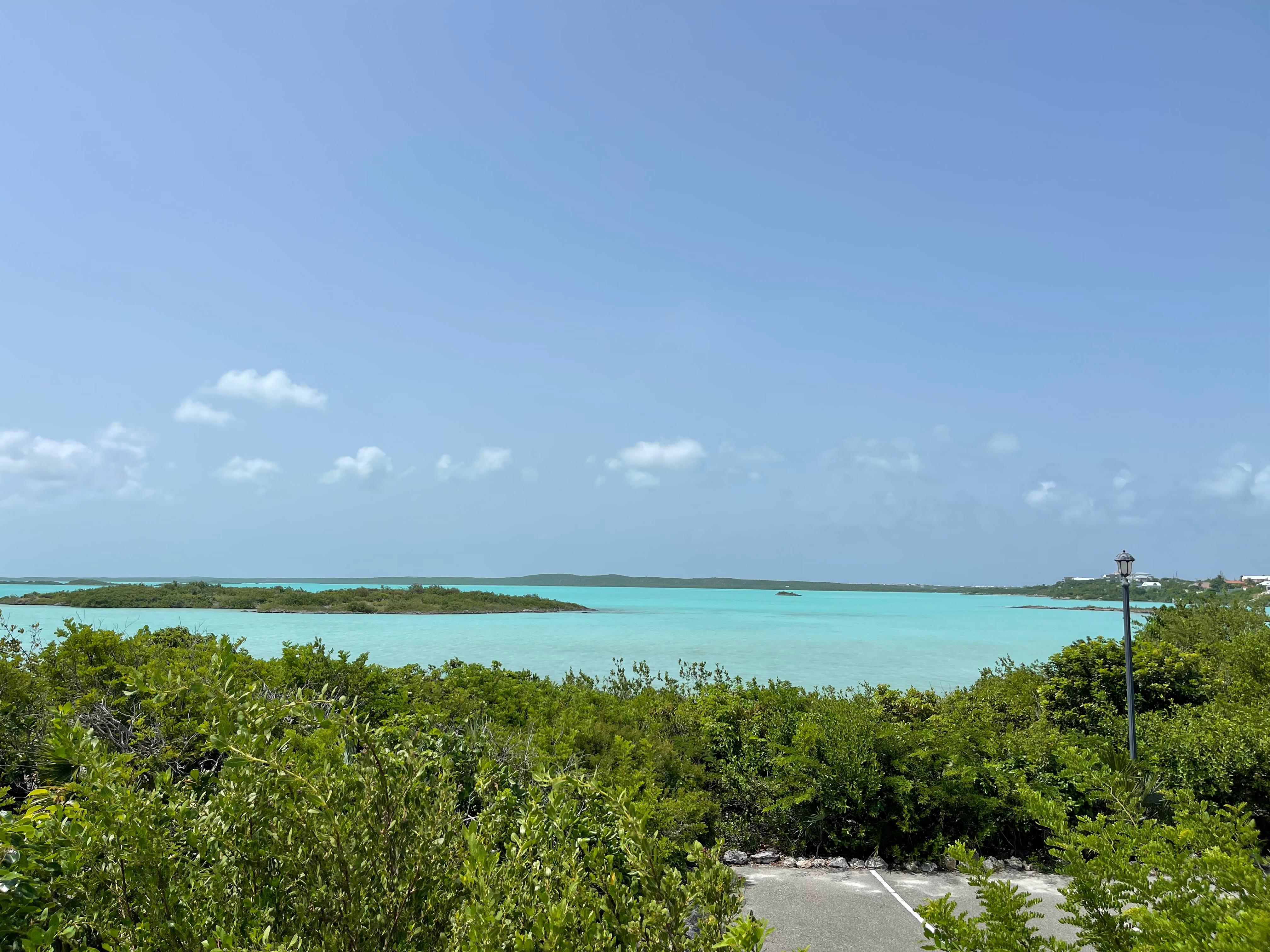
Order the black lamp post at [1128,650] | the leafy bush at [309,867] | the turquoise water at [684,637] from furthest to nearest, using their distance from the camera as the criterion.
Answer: the turquoise water at [684,637] < the black lamp post at [1128,650] < the leafy bush at [309,867]

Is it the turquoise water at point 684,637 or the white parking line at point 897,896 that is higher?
the white parking line at point 897,896

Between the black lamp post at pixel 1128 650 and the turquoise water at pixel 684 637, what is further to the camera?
the turquoise water at pixel 684 637

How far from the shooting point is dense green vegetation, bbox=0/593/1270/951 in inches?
76.4

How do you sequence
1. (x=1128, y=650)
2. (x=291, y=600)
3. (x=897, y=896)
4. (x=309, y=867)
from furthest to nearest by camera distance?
1. (x=291, y=600)
2. (x=1128, y=650)
3. (x=897, y=896)
4. (x=309, y=867)

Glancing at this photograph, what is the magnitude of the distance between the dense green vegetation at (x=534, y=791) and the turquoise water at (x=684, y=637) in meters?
3.81

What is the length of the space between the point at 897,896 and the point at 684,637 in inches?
1233

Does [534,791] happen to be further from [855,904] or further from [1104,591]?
[1104,591]

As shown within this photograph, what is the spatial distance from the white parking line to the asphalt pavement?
2 centimetres

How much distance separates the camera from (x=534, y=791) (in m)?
3.16

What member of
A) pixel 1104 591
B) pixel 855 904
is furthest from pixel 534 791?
pixel 1104 591

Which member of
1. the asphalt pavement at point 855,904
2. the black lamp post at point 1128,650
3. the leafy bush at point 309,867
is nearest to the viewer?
the leafy bush at point 309,867

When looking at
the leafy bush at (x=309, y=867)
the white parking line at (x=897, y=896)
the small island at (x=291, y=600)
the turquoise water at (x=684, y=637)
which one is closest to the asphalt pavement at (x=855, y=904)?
the white parking line at (x=897, y=896)

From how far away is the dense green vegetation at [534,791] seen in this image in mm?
1941

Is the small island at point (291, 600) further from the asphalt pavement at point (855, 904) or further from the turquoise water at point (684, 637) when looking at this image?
the asphalt pavement at point (855, 904)
